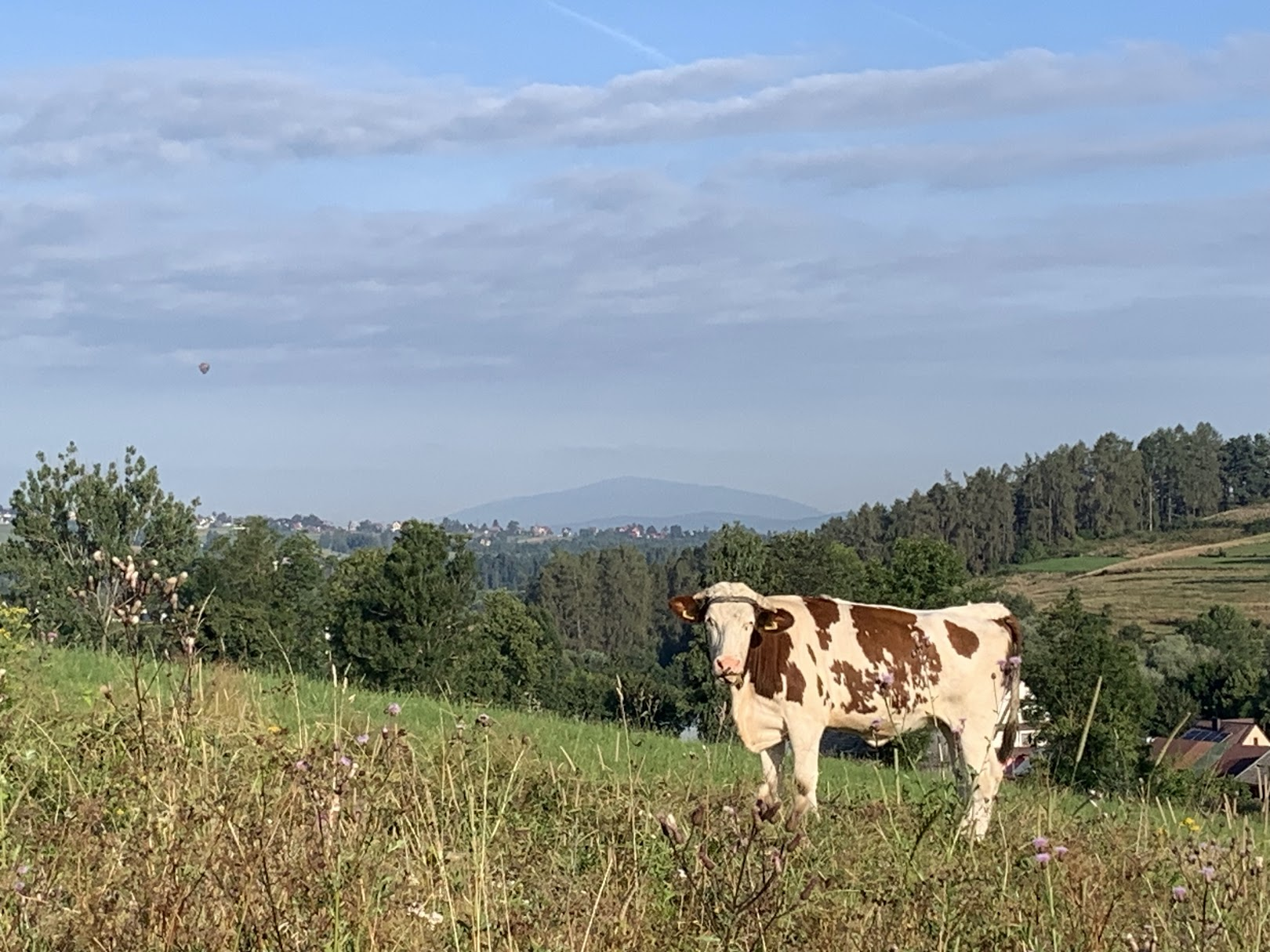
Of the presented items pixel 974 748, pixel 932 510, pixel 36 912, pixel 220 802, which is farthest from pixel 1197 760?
pixel 932 510

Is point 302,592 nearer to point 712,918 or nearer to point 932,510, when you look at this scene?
point 712,918

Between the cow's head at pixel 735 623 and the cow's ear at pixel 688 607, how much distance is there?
0.19m

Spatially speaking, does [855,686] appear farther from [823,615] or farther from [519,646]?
[519,646]

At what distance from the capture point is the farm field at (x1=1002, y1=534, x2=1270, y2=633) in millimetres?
118500

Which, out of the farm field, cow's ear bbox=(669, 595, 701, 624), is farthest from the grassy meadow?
the farm field

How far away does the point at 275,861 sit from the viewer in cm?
411

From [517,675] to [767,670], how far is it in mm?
59264

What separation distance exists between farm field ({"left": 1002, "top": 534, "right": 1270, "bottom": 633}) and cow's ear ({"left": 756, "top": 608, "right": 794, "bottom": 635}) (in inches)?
4124

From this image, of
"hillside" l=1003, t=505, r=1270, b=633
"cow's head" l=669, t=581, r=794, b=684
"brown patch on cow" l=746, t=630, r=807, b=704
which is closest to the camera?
"cow's head" l=669, t=581, r=794, b=684

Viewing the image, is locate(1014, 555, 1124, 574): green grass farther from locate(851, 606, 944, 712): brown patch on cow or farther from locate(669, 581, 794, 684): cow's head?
locate(669, 581, 794, 684): cow's head

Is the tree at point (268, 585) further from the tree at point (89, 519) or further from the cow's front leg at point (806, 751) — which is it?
the cow's front leg at point (806, 751)

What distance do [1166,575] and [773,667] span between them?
136m

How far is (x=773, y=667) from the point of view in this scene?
988 centimetres

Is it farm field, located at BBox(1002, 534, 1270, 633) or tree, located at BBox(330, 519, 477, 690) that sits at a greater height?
tree, located at BBox(330, 519, 477, 690)
